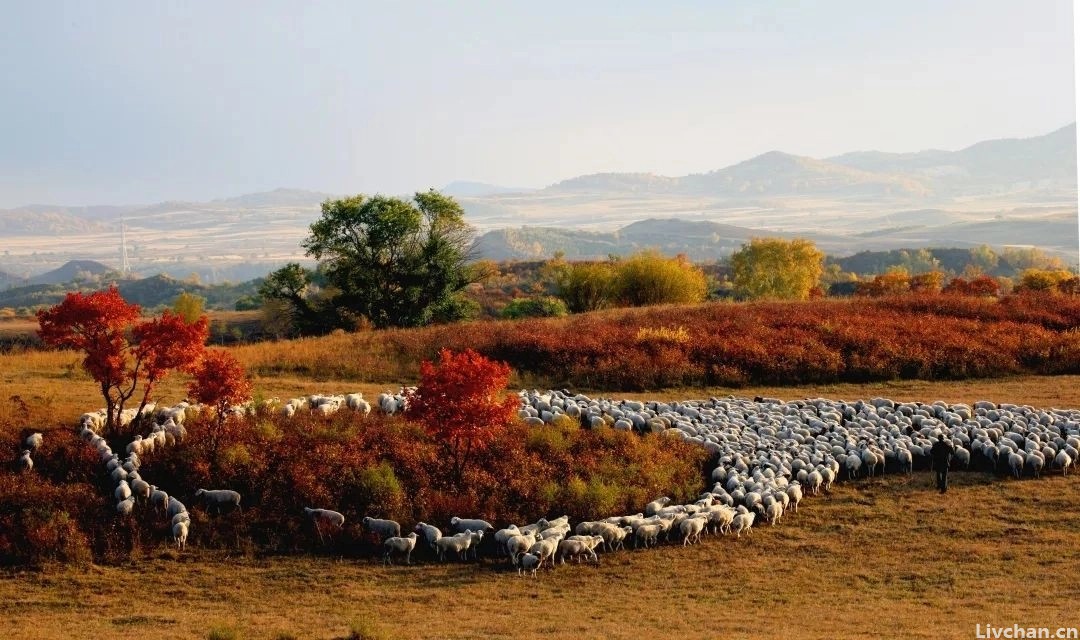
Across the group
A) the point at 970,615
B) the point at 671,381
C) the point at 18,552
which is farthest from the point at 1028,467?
the point at 18,552

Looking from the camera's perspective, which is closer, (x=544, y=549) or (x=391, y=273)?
(x=544, y=549)

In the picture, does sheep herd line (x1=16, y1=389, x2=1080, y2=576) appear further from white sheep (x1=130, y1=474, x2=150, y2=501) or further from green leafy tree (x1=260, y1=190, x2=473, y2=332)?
green leafy tree (x1=260, y1=190, x2=473, y2=332)

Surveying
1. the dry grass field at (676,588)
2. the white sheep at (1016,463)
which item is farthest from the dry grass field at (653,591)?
the white sheep at (1016,463)

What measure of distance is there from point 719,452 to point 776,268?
6961 centimetres

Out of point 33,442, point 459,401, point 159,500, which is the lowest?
point 159,500

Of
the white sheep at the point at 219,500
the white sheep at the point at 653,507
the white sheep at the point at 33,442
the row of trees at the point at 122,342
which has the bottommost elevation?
the white sheep at the point at 653,507

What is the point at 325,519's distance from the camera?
64.2 ft

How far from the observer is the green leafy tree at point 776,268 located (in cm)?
9075

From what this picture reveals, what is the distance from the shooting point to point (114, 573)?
17.7 metres

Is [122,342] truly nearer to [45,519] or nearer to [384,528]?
[45,519]

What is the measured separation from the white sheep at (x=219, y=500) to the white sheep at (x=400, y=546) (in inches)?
153

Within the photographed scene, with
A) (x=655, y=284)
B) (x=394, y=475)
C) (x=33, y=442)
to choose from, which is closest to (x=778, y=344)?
(x=394, y=475)

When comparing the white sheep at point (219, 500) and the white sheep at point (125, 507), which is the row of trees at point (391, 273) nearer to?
the white sheep at point (219, 500)

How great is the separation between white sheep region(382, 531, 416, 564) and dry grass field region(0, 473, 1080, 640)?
1.44 feet
